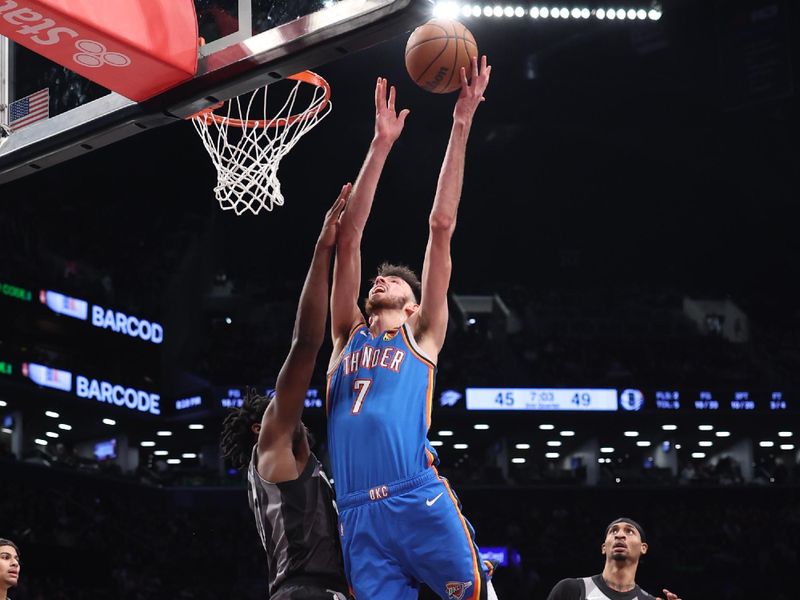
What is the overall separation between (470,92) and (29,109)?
1.96 meters

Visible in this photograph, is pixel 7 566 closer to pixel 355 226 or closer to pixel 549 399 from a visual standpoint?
pixel 355 226

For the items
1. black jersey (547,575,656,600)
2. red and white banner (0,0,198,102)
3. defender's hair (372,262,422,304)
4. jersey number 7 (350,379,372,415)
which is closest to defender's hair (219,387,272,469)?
jersey number 7 (350,379,372,415)

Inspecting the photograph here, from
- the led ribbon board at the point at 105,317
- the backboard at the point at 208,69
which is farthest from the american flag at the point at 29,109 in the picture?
the led ribbon board at the point at 105,317

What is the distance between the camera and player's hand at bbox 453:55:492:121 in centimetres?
444

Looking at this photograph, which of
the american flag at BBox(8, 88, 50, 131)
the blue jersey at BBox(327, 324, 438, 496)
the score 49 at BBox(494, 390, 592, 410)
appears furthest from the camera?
the score 49 at BBox(494, 390, 592, 410)

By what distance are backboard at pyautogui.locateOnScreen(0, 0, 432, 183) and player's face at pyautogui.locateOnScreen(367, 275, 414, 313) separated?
918 millimetres

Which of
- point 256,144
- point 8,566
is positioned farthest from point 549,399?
point 256,144

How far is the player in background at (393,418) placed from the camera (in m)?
3.97

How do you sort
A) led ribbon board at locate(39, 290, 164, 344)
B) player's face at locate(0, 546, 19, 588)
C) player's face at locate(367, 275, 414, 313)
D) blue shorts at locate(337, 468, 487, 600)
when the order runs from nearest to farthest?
blue shorts at locate(337, 468, 487, 600) < player's face at locate(367, 275, 414, 313) < player's face at locate(0, 546, 19, 588) < led ribbon board at locate(39, 290, 164, 344)

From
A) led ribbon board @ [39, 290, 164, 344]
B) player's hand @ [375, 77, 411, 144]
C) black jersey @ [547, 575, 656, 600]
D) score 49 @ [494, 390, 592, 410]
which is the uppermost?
led ribbon board @ [39, 290, 164, 344]

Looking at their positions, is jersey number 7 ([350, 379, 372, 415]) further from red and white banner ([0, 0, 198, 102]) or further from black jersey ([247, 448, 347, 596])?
red and white banner ([0, 0, 198, 102])

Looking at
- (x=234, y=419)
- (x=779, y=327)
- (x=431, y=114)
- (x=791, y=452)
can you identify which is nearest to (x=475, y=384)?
(x=431, y=114)

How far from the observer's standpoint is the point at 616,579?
5.82 metres

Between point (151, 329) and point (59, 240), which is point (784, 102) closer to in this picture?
point (151, 329)
